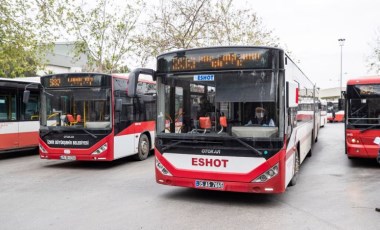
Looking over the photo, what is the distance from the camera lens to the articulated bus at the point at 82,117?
35.7 feet

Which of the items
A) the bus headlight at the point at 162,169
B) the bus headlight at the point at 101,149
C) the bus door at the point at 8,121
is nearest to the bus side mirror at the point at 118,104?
the bus headlight at the point at 101,149

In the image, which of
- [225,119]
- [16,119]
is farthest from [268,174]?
[16,119]

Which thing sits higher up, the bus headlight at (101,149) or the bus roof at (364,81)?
the bus roof at (364,81)

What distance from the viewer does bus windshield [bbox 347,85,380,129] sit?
10727 mm

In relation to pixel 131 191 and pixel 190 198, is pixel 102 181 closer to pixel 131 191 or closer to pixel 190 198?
pixel 131 191

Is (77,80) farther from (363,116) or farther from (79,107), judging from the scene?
(363,116)

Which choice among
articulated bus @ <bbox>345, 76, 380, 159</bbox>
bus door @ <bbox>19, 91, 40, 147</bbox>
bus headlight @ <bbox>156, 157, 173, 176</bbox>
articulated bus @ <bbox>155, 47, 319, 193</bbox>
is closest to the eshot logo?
articulated bus @ <bbox>155, 47, 319, 193</bbox>

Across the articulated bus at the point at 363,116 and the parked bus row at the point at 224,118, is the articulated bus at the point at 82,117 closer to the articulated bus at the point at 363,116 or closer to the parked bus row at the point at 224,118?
the parked bus row at the point at 224,118

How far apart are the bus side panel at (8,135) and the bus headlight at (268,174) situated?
33.0 ft

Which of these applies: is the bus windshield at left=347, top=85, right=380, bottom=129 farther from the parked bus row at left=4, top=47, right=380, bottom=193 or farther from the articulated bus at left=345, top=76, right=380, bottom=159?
the parked bus row at left=4, top=47, right=380, bottom=193

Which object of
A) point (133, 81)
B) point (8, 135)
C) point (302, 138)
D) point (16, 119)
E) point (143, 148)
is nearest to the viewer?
point (133, 81)

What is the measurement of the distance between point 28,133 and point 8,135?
911 mm

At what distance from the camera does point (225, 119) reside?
266 inches

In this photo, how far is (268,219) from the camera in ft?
19.8
